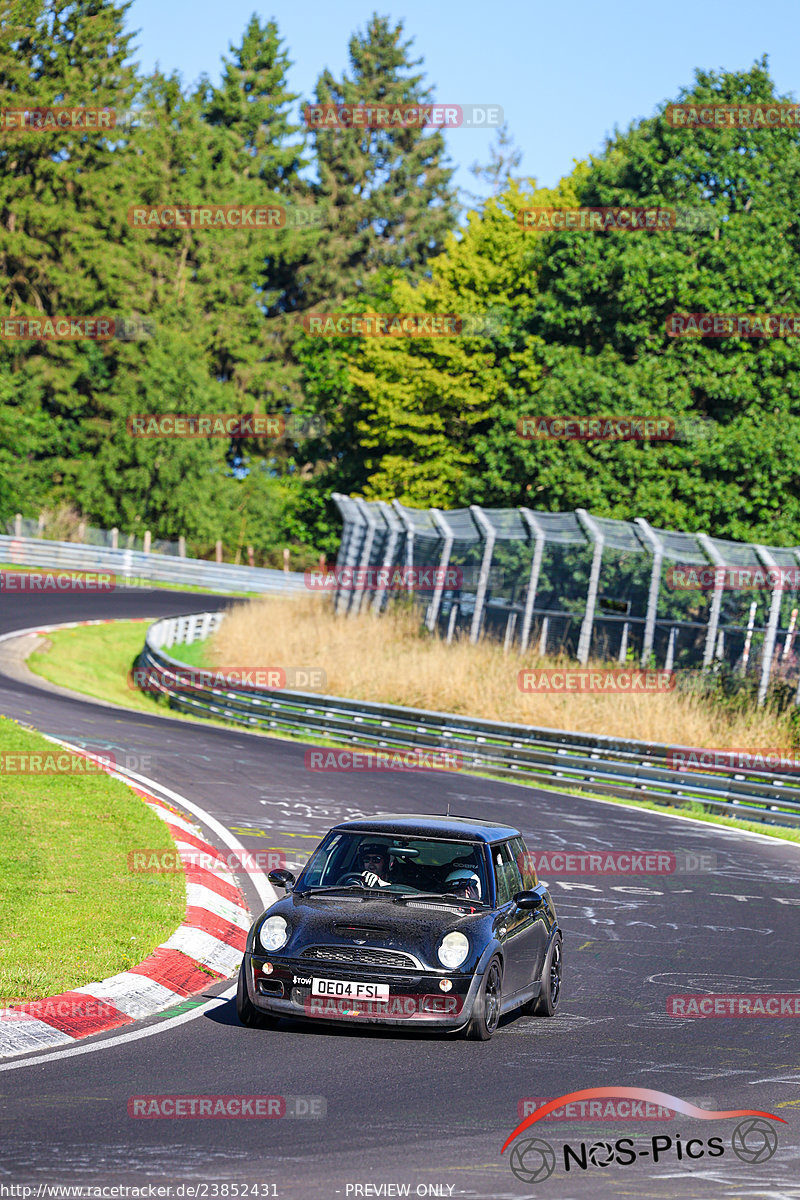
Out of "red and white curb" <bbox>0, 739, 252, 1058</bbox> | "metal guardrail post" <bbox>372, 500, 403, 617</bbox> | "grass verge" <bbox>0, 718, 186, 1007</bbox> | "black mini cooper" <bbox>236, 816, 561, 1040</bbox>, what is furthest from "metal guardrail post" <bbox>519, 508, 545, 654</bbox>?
"black mini cooper" <bbox>236, 816, 561, 1040</bbox>

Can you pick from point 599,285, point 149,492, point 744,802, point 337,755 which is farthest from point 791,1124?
point 149,492

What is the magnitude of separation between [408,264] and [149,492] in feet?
107

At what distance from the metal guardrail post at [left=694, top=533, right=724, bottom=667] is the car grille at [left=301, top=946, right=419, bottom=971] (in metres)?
17.4

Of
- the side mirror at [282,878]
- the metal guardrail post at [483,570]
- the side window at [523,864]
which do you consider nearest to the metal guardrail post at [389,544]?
the metal guardrail post at [483,570]

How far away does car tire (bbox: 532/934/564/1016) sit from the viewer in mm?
9641

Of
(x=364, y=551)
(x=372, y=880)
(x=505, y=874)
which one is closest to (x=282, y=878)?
(x=372, y=880)

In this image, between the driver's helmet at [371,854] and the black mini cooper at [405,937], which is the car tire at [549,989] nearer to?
the black mini cooper at [405,937]

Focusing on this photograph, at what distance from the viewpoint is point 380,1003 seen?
843 centimetres

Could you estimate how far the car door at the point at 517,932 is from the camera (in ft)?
29.9

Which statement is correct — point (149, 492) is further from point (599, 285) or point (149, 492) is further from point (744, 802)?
point (744, 802)

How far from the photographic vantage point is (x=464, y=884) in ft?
30.6

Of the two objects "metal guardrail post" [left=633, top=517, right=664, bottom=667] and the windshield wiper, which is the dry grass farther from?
the windshield wiper

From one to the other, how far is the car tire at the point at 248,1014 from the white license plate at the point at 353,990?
429 mm

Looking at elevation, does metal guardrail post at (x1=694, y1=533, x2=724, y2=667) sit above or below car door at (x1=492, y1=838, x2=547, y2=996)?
above
